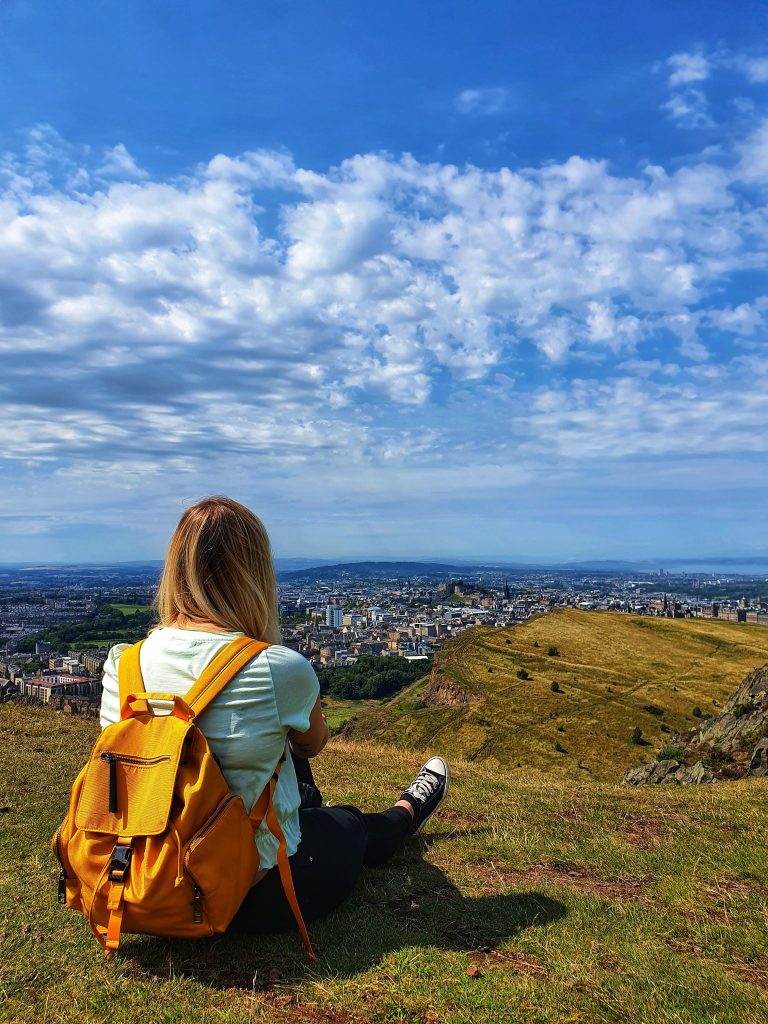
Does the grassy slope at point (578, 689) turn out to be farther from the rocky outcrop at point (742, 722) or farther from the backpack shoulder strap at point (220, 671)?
the backpack shoulder strap at point (220, 671)

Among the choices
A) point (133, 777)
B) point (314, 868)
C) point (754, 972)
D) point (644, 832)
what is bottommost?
point (644, 832)

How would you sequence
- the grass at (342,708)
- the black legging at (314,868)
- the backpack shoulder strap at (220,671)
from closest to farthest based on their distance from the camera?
the backpack shoulder strap at (220,671) → the black legging at (314,868) → the grass at (342,708)

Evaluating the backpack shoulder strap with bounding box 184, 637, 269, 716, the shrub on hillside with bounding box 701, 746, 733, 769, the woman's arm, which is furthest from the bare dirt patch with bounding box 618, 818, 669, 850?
the shrub on hillside with bounding box 701, 746, 733, 769

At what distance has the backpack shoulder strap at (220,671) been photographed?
3.39 metres

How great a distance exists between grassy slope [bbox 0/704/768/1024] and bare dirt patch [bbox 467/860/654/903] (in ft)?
0.07

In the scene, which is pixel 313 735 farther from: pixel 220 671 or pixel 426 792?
pixel 426 792

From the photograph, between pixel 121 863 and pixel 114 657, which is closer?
pixel 121 863

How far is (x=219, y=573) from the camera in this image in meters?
3.92

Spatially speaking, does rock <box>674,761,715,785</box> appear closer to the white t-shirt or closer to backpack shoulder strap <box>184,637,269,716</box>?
the white t-shirt

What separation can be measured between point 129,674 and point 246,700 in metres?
0.69

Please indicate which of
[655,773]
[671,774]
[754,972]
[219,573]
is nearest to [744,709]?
[655,773]

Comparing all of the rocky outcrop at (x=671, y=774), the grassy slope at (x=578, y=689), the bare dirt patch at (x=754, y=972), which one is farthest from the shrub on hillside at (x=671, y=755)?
the grassy slope at (x=578, y=689)

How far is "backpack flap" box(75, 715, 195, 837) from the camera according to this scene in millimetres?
3184

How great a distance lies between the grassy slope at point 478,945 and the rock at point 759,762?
4.41 meters
